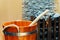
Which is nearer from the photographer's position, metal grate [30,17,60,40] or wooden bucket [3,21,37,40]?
wooden bucket [3,21,37,40]

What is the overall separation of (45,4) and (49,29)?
0.51 m

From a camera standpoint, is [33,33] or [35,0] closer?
[33,33]

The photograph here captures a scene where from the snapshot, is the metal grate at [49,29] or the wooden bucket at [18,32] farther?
the metal grate at [49,29]

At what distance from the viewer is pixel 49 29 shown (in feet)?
6.70

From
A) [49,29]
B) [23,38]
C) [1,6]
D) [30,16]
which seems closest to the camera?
[23,38]

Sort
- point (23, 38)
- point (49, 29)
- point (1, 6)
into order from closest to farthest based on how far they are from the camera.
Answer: point (23, 38)
point (49, 29)
point (1, 6)

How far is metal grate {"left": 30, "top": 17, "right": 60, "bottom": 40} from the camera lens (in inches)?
80.0

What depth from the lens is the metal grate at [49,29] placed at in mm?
2031

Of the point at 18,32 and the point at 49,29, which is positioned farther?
the point at 49,29

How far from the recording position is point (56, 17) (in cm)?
206

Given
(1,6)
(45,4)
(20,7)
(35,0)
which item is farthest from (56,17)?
(1,6)

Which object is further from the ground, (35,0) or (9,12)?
(35,0)

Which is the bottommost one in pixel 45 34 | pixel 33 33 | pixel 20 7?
pixel 45 34

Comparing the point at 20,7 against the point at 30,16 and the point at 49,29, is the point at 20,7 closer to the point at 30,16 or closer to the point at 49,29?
the point at 30,16
